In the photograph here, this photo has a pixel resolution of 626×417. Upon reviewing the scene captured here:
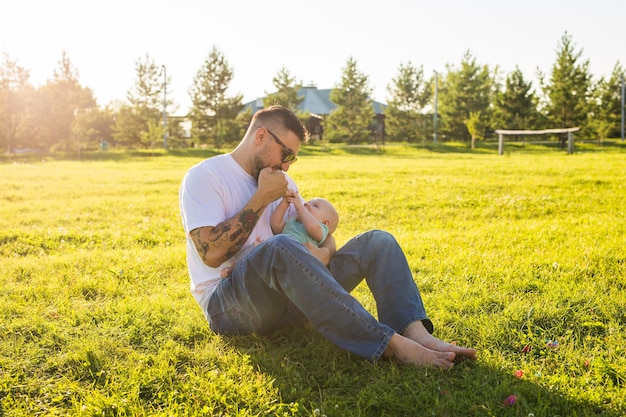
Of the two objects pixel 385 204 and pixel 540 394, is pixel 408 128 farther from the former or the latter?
pixel 540 394

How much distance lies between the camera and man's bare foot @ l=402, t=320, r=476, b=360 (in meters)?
3.21

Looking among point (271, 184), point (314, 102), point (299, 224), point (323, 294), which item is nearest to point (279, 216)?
point (299, 224)

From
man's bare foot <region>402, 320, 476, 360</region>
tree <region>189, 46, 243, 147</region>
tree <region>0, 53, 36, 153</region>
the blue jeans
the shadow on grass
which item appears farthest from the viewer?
tree <region>189, 46, 243, 147</region>

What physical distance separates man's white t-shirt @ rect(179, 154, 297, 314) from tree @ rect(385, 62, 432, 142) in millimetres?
45448

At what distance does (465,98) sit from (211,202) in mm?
47613

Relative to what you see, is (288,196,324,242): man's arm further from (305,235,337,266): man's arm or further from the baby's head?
the baby's head

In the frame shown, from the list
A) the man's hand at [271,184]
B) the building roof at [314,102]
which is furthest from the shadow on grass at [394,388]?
the building roof at [314,102]

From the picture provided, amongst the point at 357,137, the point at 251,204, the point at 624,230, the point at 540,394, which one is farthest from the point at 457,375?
the point at 357,137

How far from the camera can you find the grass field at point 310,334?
9.53ft

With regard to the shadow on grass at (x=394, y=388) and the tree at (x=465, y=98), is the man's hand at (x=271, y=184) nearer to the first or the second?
the shadow on grass at (x=394, y=388)

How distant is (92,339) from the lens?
12.6 feet

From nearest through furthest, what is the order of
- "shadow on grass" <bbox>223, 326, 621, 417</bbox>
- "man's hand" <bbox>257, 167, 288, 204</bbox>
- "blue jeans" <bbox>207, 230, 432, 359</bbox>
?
1. "shadow on grass" <bbox>223, 326, 621, 417</bbox>
2. "blue jeans" <bbox>207, 230, 432, 359</bbox>
3. "man's hand" <bbox>257, 167, 288, 204</bbox>

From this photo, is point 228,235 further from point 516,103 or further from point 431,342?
point 516,103

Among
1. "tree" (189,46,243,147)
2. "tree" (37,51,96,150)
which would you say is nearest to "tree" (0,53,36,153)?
"tree" (37,51,96,150)
